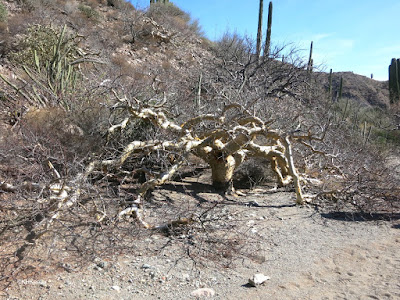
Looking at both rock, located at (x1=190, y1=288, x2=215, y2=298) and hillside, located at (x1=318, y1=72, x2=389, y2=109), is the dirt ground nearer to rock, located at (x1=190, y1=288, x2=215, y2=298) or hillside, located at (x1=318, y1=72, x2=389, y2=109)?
rock, located at (x1=190, y1=288, x2=215, y2=298)

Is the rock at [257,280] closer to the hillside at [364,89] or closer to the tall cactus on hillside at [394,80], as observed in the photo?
the tall cactus on hillside at [394,80]

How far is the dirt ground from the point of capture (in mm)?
3850

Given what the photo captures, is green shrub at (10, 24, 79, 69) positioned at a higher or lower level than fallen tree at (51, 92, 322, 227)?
higher

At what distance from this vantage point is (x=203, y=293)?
386cm

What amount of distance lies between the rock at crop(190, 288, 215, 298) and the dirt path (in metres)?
0.05

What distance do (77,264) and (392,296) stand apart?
326 centimetres

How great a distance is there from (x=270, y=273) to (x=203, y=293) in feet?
3.01

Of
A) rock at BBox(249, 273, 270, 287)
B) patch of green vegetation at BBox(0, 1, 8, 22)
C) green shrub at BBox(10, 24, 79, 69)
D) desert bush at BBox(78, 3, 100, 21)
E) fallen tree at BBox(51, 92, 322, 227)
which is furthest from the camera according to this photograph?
desert bush at BBox(78, 3, 100, 21)

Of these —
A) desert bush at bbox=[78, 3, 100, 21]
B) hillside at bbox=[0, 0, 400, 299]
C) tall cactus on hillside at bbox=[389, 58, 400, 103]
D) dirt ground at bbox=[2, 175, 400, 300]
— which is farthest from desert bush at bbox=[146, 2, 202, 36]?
dirt ground at bbox=[2, 175, 400, 300]

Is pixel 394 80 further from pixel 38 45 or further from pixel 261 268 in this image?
pixel 261 268

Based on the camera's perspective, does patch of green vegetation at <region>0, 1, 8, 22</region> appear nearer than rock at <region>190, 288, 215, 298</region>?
No

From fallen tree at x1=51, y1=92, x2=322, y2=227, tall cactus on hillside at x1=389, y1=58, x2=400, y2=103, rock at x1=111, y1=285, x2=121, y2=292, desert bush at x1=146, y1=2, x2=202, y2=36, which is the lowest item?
rock at x1=111, y1=285, x2=121, y2=292

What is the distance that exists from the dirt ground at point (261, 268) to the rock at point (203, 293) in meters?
0.03

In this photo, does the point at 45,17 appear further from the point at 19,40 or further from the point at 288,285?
the point at 288,285
